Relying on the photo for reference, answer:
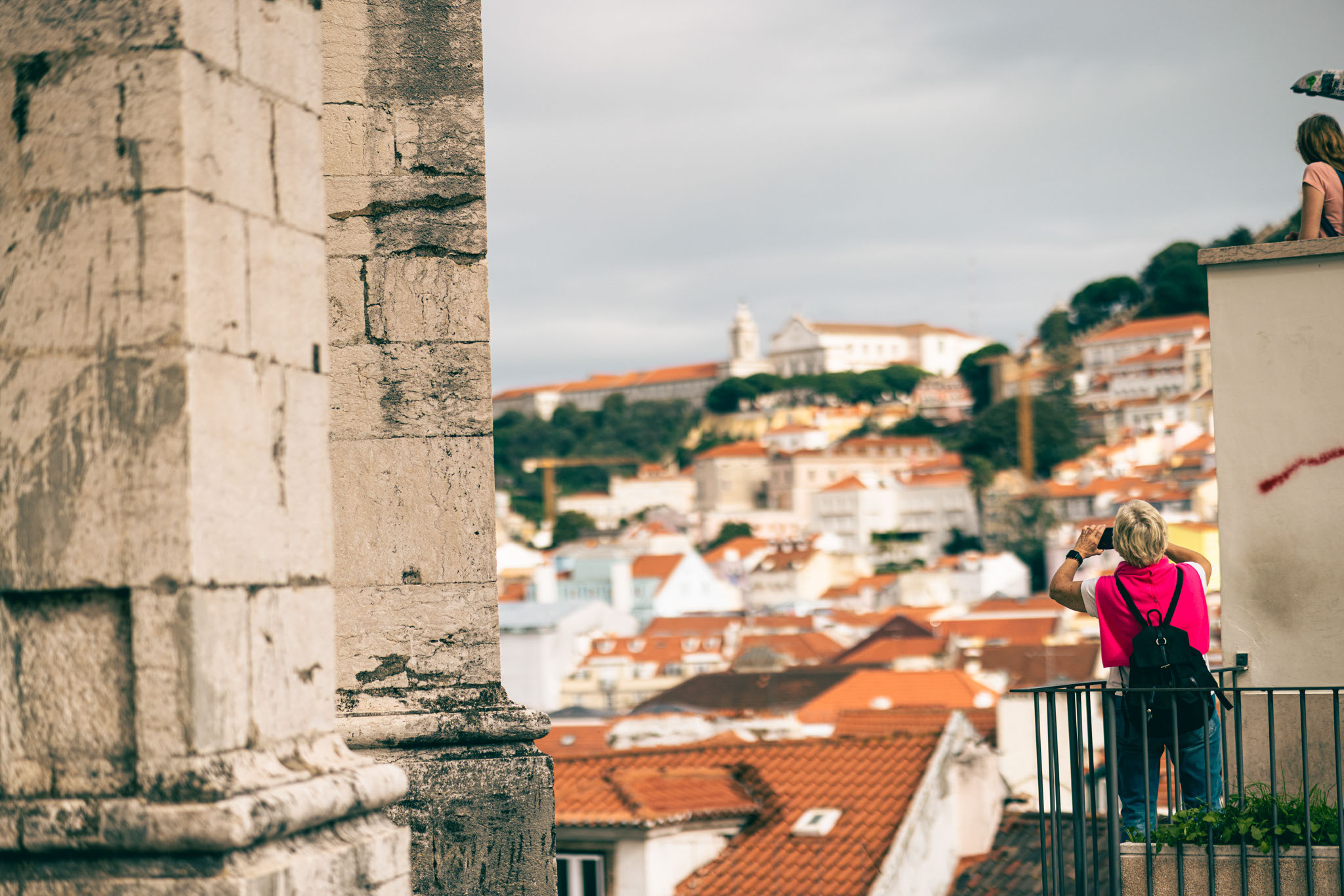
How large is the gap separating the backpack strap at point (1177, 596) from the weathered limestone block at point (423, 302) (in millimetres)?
1630

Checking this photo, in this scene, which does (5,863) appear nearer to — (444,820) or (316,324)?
(316,324)

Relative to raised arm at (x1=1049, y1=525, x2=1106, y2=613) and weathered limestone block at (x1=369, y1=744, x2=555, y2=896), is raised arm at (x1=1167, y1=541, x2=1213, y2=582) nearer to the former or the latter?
raised arm at (x1=1049, y1=525, x2=1106, y2=613)

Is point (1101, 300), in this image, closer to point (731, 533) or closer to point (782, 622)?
point (731, 533)

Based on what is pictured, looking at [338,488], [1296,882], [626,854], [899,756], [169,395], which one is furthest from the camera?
[899,756]

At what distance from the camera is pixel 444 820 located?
145 inches

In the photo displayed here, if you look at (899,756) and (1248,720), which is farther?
(899,756)

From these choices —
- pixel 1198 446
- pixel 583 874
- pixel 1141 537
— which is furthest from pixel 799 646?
pixel 1141 537

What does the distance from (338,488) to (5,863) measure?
5.20ft

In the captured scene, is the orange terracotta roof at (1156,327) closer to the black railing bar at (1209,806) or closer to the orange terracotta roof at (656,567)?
the orange terracotta roof at (656,567)

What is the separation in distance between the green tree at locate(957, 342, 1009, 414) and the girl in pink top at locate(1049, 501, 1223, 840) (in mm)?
127875

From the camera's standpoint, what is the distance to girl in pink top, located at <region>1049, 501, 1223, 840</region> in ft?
11.6

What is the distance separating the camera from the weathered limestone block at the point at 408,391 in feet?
12.3

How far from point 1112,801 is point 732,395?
5686 inches

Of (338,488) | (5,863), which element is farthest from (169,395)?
(338,488)
